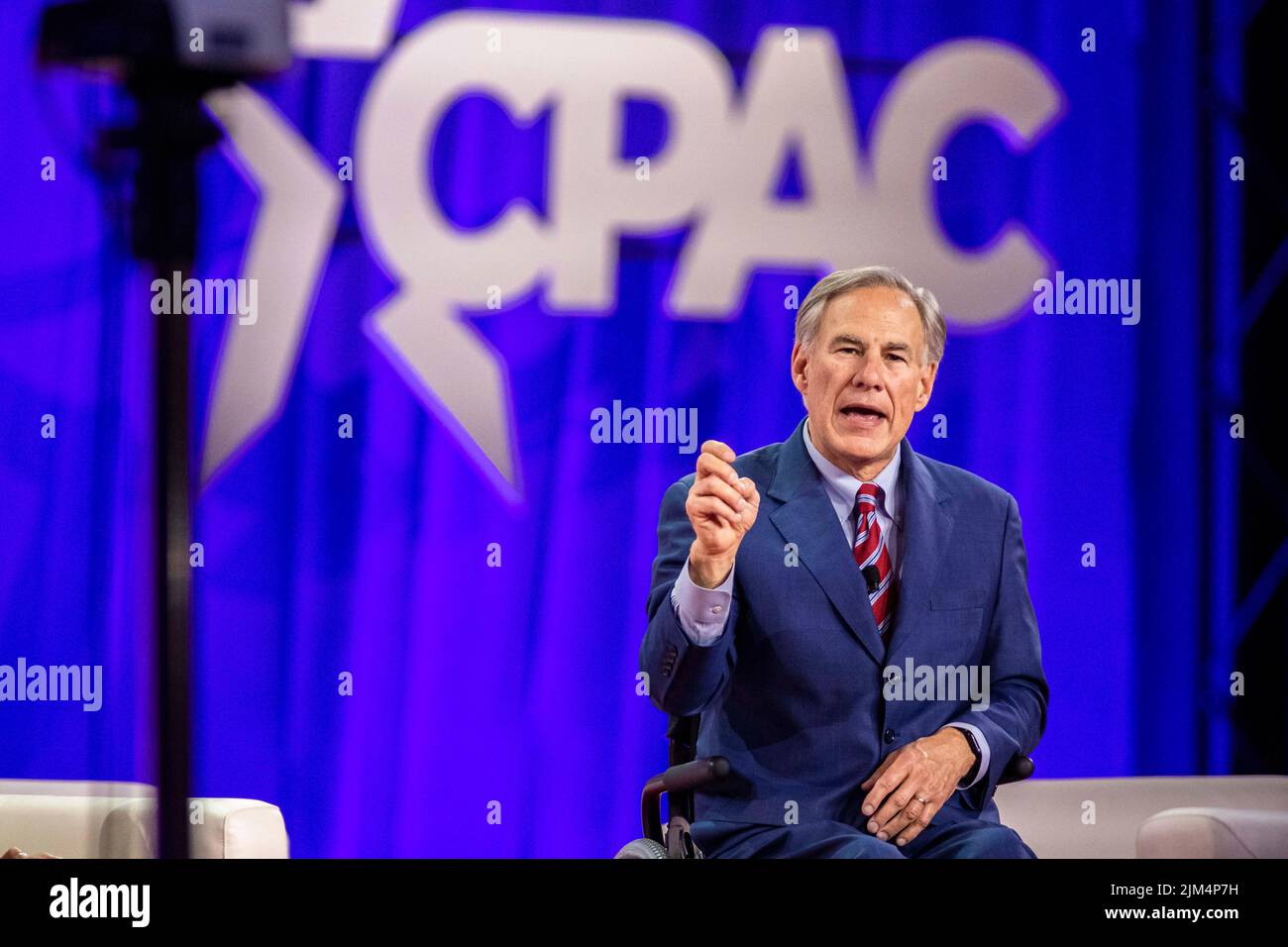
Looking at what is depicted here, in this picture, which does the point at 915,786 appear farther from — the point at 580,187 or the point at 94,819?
the point at 94,819

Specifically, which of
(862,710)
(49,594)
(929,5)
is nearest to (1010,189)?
(929,5)

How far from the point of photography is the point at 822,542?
2.84 m

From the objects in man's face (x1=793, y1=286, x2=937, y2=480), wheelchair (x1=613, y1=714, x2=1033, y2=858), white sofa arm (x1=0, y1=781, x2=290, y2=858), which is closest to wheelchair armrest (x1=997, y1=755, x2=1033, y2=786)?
wheelchair (x1=613, y1=714, x2=1033, y2=858)

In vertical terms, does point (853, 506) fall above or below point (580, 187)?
below

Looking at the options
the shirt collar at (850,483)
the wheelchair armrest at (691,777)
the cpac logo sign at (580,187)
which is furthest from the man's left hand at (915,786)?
the cpac logo sign at (580,187)

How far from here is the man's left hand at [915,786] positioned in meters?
2.71

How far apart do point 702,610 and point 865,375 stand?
0.62 m

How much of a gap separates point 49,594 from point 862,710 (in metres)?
2.16

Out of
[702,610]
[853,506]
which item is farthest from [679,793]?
[853,506]

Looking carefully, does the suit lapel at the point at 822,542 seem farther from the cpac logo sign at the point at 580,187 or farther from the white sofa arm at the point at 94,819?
the white sofa arm at the point at 94,819

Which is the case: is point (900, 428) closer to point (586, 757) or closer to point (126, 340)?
point (586, 757)

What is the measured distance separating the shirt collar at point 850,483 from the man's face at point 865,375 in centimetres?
1
